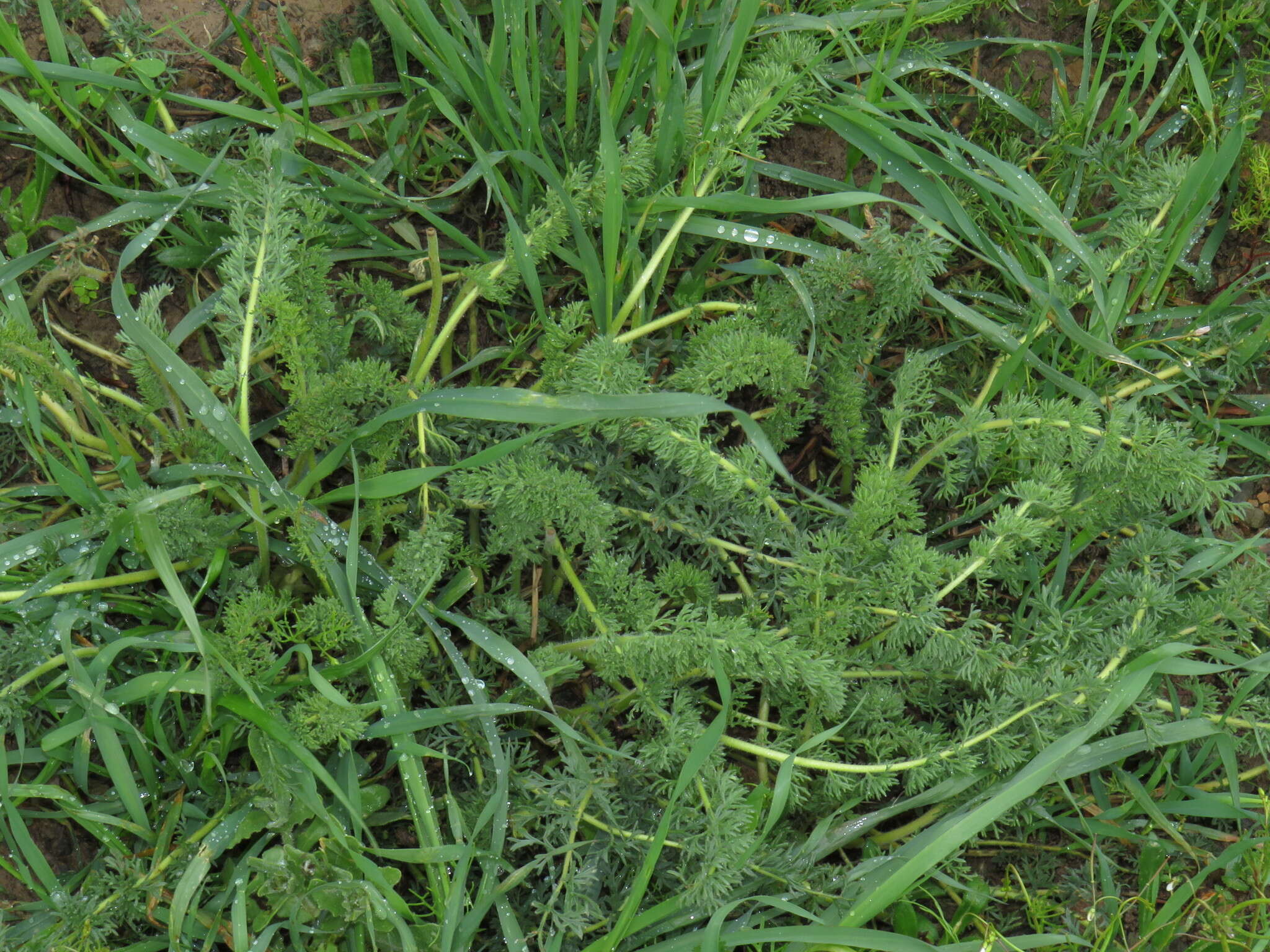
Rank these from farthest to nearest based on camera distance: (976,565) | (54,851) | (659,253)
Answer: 1. (659,253)
2. (54,851)
3. (976,565)

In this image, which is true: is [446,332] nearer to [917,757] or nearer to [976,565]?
[976,565]

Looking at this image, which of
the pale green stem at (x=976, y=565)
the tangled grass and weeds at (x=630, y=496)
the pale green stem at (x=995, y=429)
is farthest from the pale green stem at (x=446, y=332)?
the pale green stem at (x=976, y=565)

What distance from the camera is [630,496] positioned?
2295mm

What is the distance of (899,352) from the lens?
103 inches

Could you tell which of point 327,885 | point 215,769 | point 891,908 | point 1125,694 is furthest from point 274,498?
point 1125,694

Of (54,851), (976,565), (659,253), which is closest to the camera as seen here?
(976,565)

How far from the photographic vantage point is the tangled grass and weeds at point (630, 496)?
204 centimetres

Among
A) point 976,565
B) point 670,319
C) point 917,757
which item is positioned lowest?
point 917,757

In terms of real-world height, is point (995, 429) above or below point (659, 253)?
below

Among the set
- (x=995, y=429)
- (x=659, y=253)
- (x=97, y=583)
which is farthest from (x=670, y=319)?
(x=97, y=583)

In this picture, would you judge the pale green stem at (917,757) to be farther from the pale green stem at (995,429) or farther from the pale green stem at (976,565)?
the pale green stem at (995,429)

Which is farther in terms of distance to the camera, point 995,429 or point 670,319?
point 670,319

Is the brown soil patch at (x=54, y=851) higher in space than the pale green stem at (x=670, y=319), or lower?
lower

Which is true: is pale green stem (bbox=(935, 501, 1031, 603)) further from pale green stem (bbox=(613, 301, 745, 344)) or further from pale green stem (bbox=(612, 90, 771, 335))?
pale green stem (bbox=(612, 90, 771, 335))
